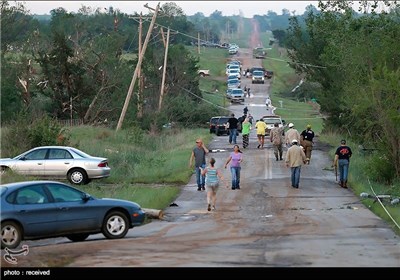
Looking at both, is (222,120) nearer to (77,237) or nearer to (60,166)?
(60,166)

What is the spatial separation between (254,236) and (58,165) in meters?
14.8

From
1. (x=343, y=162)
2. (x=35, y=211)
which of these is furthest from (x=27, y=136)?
(x=35, y=211)

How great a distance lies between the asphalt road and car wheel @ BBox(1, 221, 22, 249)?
40cm

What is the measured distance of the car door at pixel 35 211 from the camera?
17.9 m

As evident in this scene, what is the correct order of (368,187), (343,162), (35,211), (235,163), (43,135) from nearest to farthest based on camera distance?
(35,211)
(235,163)
(368,187)
(343,162)
(43,135)

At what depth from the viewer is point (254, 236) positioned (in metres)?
20.0

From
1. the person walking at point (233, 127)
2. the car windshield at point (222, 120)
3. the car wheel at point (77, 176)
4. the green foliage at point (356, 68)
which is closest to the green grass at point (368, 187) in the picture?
the green foliage at point (356, 68)

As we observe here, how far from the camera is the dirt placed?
1546 cm

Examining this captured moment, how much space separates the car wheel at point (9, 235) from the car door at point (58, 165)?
15.6 meters

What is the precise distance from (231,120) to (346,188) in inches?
659

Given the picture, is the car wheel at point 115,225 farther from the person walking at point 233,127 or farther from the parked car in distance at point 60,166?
the person walking at point 233,127

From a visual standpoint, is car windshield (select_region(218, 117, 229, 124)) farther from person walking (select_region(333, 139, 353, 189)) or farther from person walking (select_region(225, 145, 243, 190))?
person walking (select_region(225, 145, 243, 190))

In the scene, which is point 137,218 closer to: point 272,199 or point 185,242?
point 185,242

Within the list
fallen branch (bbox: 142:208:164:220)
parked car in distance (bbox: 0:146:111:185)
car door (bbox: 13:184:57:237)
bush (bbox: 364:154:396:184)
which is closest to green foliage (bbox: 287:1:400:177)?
bush (bbox: 364:154:396:184)
